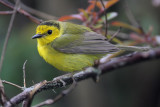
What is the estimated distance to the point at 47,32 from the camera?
10.2 ft

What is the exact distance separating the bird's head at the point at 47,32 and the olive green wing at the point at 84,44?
8cm

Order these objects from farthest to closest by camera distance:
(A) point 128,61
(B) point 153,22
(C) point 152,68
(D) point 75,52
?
(C) point 152,68 → (B) point 153,22 → (D) point 75,52 → (A) point 128,61

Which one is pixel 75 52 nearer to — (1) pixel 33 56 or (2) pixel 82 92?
(1) pixel 33 56

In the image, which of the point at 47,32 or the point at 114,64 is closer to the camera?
the point at 114,64

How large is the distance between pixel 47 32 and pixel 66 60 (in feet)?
1.72

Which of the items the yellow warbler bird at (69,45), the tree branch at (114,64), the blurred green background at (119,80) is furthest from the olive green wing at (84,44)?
the blurred green background at (119,80)

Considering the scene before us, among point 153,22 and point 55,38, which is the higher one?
point 55,38

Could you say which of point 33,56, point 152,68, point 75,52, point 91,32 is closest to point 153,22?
point 152,68

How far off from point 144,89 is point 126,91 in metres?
0.34

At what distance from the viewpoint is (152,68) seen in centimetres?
432

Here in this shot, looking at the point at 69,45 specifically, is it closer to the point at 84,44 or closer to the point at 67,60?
the point at 84,44

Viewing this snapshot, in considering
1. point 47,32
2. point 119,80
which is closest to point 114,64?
point 47,32

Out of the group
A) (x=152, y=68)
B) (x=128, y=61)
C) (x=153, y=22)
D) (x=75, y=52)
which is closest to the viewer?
(x=128, y=61)

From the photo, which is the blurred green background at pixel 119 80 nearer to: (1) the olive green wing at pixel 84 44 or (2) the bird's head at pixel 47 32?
(2) the bird's head at pixel 47 32
